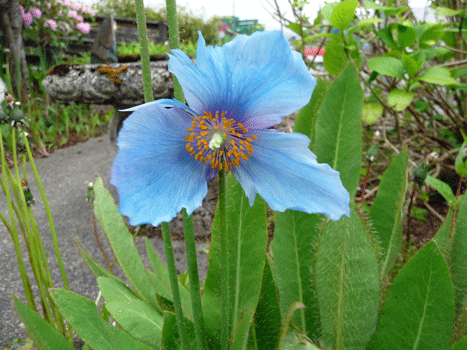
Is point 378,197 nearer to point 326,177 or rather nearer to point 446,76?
point 326,177

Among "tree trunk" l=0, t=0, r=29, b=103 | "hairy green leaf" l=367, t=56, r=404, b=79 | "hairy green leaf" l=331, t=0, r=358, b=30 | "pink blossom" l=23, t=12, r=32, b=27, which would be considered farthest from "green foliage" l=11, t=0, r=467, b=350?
"pink blossom" l=23, t=12, r=32, b=27

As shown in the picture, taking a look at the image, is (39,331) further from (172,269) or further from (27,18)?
(27,18)

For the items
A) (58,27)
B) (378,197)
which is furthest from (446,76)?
(58,27)

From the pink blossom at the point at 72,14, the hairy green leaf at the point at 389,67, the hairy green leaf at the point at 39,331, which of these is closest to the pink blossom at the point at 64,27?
the pink blossom at the point at 72,14

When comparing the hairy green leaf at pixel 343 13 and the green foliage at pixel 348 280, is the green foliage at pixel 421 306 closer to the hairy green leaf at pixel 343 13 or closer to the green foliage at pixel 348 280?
the green foliage at pixel 348 280

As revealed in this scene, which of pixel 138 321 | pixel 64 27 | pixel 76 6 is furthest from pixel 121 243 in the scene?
pixel 76 6

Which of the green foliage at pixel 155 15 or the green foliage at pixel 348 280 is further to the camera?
the green foliage at pixel 155 15
